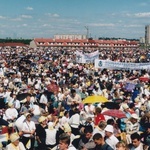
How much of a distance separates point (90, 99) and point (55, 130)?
266cm

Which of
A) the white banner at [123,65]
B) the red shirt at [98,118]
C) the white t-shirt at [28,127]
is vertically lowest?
the white t-shirt at [28,127]

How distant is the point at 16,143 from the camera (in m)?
7.99

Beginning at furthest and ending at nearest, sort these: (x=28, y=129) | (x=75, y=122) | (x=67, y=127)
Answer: (x=75, y=122) → (x=28, y=129) → (x=67, y=127)

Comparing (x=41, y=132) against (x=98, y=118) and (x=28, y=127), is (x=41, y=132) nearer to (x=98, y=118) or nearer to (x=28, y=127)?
(x=28, y=127)

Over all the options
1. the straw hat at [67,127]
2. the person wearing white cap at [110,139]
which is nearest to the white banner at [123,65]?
the straw hat at [67,127]

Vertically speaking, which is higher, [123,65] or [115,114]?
[123,65]

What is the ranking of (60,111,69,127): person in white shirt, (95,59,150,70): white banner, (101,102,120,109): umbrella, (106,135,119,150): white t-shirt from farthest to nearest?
(95,59,150,70): white banner → (101,102,120,109): umbrella → (60,111,69,127): person in white shirt → (106,135,119,150): white t-shirt

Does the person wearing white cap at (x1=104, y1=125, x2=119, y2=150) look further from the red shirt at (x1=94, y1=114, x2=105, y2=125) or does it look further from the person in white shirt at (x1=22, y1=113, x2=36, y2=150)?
the person in white shirt at (x1=22, y1=113, x2=36, y2=150)

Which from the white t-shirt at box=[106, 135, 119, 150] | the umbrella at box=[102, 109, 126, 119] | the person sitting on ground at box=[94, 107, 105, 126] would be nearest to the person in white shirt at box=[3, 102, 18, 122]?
the person sitting on ground at box=[94, 107, 105, 126]

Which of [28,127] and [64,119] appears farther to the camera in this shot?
[64,119]

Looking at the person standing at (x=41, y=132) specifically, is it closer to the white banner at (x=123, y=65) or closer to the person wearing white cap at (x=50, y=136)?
the person wearing white cap at (x=50, y=136)

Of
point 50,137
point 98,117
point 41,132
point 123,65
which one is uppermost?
point 123,65

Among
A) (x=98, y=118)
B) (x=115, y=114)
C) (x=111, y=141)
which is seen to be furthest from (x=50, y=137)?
(x=111, y=141)

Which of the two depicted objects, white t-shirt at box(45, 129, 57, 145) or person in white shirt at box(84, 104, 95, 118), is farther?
person in white shirt at box(84, 104, 95, 118)
